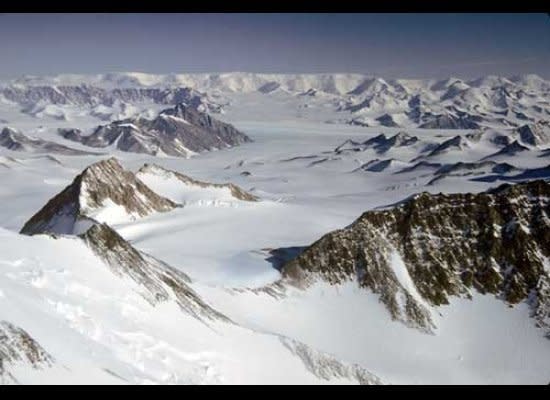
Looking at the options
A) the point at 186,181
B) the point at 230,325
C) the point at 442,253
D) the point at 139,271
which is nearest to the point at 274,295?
the point at 230,325

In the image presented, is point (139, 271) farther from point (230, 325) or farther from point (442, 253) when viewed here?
point (442, 253)

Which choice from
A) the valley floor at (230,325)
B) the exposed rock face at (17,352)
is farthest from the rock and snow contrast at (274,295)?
the valley floor at (230,325)

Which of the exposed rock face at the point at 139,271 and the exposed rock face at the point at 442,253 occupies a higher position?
the exposed rock face at the point at 442,253

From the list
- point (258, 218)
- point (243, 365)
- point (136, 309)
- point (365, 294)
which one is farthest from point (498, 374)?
point (258, 218)

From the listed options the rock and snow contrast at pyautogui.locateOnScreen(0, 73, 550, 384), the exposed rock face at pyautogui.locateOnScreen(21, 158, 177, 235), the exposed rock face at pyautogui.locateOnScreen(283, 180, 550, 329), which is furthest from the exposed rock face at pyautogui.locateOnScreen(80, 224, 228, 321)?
the exposed rock face at pyautogui.locateOnScreen(21, 158, 177, 235)

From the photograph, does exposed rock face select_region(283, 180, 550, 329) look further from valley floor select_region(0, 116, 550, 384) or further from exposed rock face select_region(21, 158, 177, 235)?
exposed rock face select_region(21, 158, 177, 235)

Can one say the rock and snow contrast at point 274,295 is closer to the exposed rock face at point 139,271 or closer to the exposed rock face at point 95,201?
the exposed rock face at point 139,271
